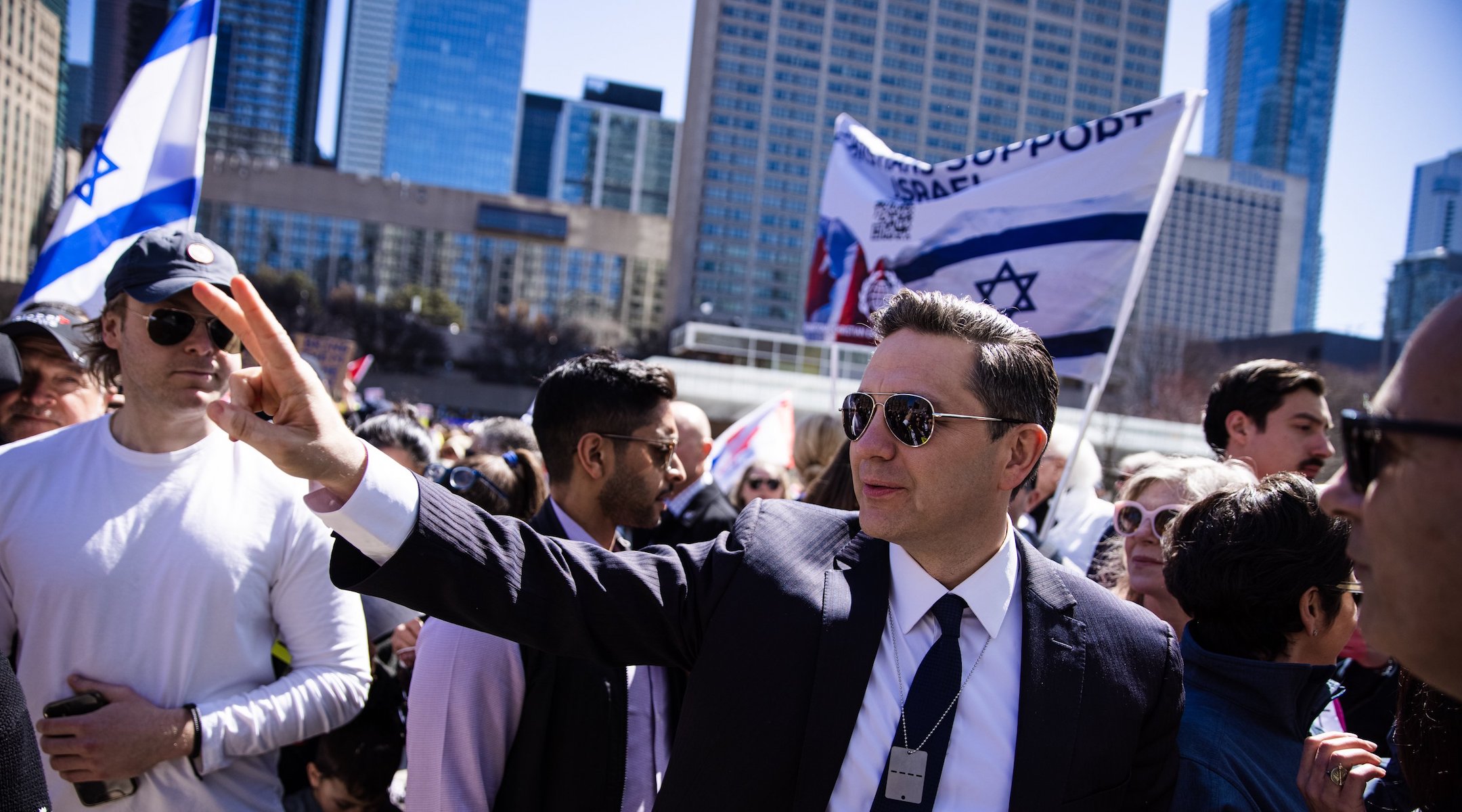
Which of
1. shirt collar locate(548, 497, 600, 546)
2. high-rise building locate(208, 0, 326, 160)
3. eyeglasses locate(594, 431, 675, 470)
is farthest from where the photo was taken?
high-rise building locate(208, 0, 326, 160)

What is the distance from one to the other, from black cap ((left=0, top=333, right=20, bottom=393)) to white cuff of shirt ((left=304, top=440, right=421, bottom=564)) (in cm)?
232

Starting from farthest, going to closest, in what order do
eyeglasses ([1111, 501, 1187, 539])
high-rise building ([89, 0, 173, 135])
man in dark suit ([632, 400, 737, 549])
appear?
1. high-rise building ([89, 0, 173, 135])
2. man in dark suit ([632, 400, 737, 549])
3. eyeglasses ([1111, 501, 1187, 539])

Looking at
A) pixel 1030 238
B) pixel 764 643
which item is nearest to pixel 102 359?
pixel 764 643

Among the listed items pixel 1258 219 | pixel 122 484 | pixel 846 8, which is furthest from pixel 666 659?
pixel 1258 219

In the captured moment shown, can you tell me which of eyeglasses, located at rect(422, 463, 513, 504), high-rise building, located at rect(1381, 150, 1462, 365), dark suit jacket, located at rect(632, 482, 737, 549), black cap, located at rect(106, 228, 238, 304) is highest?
high-rise building, located at rect(1381, 150, 1462, 365)

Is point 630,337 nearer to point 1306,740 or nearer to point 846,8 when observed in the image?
point 846,8

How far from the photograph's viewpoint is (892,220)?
240 inches

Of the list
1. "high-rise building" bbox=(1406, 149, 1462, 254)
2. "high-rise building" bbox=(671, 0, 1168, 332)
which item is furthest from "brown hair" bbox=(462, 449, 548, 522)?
"high-rise building" bbox=(1406, 149, 1462, 254)

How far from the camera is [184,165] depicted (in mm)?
5082

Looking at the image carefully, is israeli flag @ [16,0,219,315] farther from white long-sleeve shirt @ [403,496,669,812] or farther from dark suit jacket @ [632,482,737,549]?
white long-sleeve shirt @ [403,496,669,812]

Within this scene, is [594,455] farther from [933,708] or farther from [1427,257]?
[1427,257]

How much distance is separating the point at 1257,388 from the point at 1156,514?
1.19m

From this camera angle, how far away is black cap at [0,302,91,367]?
3.86 meters

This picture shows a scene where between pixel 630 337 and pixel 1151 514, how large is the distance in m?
77.7
